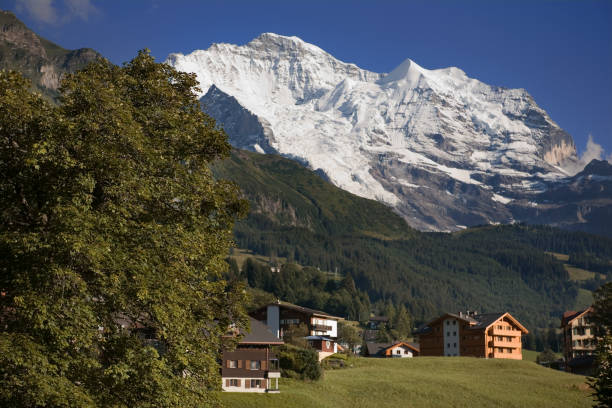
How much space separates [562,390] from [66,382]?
68.2m

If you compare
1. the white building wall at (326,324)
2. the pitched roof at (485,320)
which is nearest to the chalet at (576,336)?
the pitched roof at (485,320)

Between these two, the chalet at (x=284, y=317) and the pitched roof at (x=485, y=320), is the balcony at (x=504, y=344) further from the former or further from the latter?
the chalet at (x=284, y=317)

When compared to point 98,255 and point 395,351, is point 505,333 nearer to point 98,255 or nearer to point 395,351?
point 395,351

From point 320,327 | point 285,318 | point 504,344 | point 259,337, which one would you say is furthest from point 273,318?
point 259,337

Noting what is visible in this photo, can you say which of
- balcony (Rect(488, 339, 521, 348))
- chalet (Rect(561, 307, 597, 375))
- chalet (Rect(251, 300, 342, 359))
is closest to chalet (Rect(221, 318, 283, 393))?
chalet (Rect(251, 300, 342, 359))

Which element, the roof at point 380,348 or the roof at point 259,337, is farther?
the roof at point 380,348

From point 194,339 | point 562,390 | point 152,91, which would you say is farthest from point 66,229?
point 562,390

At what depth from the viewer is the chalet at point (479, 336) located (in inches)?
4961

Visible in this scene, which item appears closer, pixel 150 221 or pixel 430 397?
pixel 150 221

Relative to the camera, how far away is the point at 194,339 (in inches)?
938

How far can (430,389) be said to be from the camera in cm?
7144

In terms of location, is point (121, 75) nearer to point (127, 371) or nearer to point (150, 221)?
point (150, 221)

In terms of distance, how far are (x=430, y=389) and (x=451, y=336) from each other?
65703 millimetres

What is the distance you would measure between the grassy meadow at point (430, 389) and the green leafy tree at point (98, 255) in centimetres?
3423
